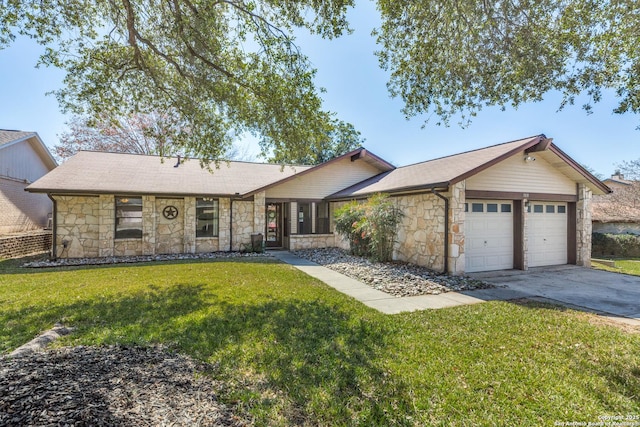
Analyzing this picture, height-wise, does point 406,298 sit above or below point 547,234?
below

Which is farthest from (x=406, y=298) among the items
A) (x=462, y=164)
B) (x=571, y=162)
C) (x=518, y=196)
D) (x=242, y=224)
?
(x=242, y=224)

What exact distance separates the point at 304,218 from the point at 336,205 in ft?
5.66

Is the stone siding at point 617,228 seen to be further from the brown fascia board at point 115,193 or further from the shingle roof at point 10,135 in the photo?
the shingle roof at point 10,135

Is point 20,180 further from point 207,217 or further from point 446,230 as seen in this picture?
point 446,230

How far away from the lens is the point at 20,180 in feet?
52.0

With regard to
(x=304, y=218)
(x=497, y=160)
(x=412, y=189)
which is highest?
(x=497, y=160)

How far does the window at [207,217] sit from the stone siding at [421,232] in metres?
7.94

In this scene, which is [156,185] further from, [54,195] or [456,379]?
[456,379]

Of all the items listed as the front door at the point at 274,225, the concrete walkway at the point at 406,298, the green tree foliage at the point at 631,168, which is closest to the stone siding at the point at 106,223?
the front door at the point at 274,225

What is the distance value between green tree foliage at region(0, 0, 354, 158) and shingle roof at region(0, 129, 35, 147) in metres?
10.2

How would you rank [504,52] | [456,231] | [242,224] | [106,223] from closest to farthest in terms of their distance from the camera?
[504,52], [456,231], [106,223], [242,224]

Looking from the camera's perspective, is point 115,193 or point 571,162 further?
point 115,193

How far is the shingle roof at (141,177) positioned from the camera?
37.5 ft

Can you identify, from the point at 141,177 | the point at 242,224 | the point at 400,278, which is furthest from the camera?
the point at 242,224
